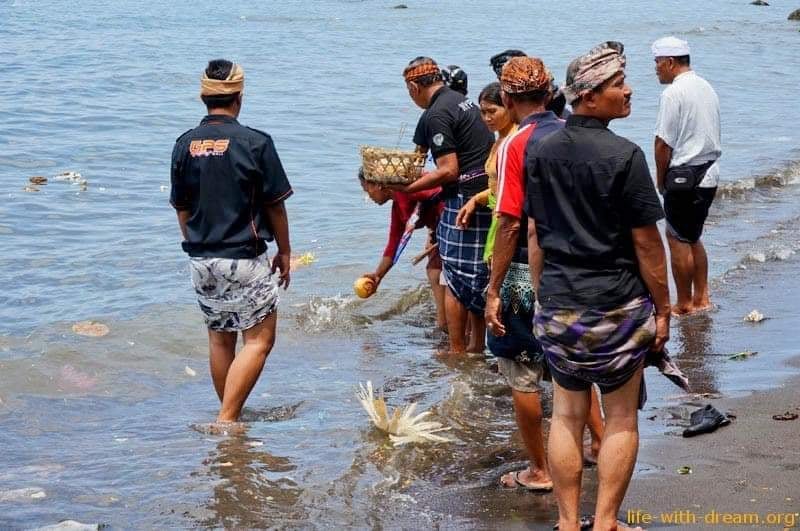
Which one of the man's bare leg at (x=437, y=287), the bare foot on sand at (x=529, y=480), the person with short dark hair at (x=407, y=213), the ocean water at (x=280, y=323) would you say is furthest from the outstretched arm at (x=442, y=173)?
the bare foot on sand at (x=529, y=480)

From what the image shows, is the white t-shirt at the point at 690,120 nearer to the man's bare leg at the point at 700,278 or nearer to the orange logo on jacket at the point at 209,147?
the man's bare leg at the point at 700,278

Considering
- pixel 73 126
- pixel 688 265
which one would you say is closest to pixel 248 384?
pixel 688 265

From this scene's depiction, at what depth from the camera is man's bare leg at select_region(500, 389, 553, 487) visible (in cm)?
504

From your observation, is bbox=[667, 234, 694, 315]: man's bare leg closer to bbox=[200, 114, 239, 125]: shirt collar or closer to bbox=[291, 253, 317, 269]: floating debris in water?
bbox=[291, 253, 317, 269]: floating debris in water

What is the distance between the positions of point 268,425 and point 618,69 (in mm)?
3258

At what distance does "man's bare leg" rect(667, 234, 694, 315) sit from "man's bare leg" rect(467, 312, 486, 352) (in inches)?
70.3

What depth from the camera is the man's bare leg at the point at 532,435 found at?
199 inches

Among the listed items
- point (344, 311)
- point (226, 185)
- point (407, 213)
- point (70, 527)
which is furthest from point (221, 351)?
point (344, 311)

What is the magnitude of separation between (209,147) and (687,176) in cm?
383

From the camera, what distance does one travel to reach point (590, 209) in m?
4.12

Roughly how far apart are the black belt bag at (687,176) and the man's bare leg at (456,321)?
1933mm

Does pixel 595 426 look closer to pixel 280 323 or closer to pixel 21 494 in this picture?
pixel 21 494

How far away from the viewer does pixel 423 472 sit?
18.2 ft

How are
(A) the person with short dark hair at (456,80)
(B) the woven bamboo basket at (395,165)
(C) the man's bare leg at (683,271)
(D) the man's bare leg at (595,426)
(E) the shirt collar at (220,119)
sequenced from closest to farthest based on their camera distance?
(D) the man's bare leg at (595,426), (E) the shirt collar at (220,119), (B) the woven bamboo basket at (395,165), (A) the person with short dark hair at (456,80), (C) the man's bare leg at (683,271)
